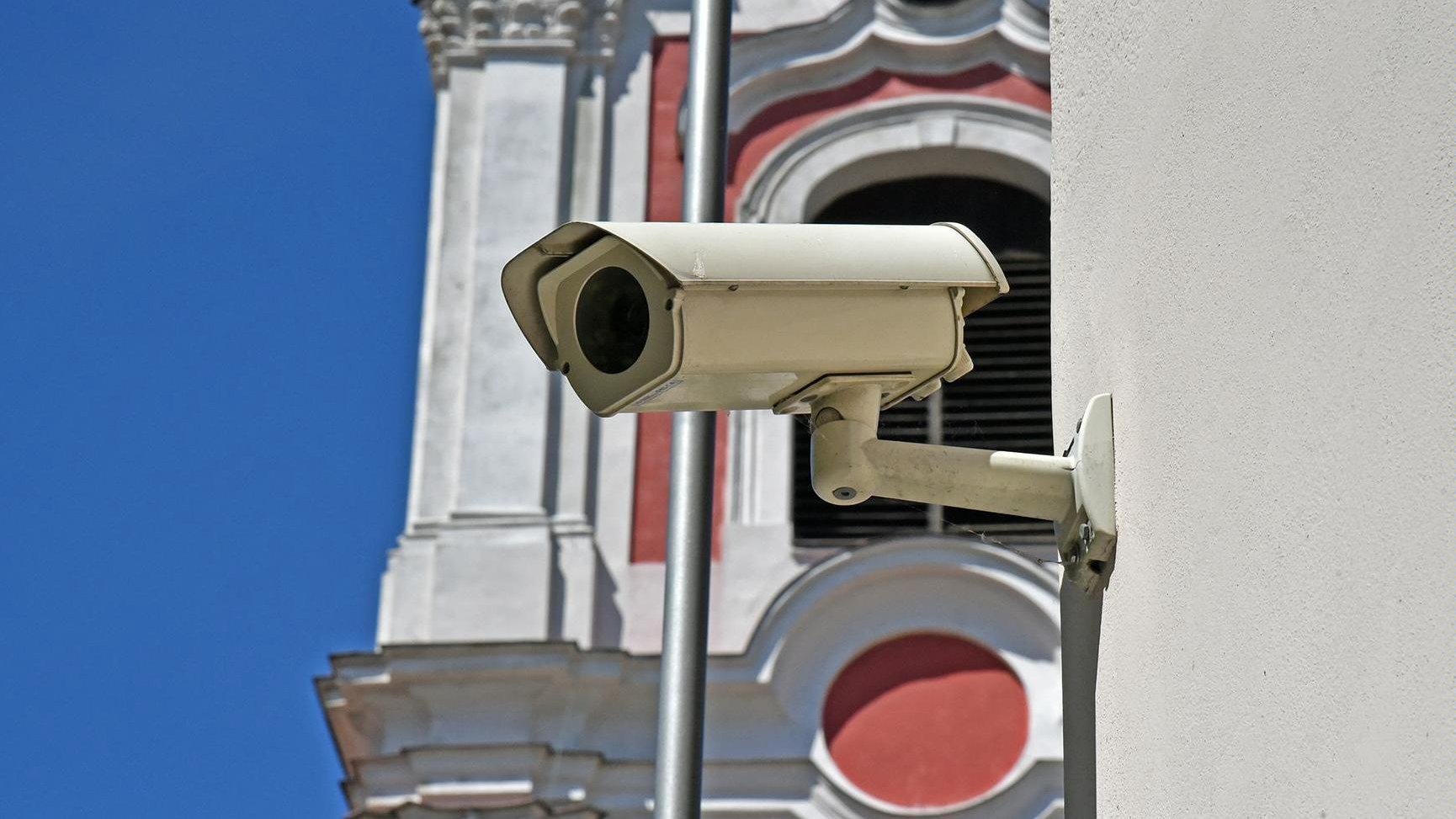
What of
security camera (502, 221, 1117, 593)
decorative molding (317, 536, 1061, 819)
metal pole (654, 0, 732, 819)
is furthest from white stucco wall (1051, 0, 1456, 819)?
decorative molding (317, 536, 1061, 819)

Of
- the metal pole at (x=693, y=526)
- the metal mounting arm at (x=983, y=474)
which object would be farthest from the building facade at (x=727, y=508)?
the metal mounting arm at (x=983, y=474)

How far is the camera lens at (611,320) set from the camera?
3408 mm

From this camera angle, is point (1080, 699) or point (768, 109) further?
point (768, 109)

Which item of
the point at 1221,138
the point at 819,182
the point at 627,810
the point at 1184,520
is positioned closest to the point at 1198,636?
the point at 1184,520

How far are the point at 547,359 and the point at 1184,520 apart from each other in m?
0.86

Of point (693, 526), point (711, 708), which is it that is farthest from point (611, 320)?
point (711, 708)

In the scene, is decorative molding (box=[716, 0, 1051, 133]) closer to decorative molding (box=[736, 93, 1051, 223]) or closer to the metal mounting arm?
decorative molding (box=[736, 93, 1051, 223])

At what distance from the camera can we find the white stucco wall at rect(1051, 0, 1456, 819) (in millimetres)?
2350

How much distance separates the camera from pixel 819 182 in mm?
15078

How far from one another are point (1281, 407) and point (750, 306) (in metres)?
0.74

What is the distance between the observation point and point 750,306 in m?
3.28

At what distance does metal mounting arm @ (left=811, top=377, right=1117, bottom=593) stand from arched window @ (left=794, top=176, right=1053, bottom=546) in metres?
10.0

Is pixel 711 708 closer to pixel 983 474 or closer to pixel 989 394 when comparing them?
pixel 989 394

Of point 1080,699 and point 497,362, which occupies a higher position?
point 497,362
